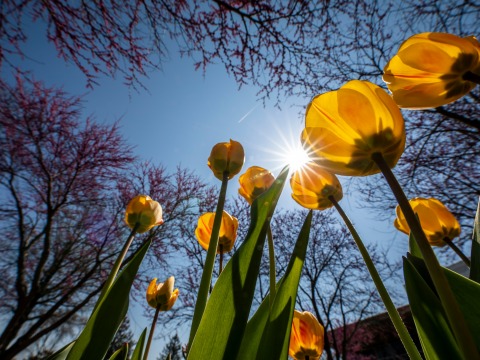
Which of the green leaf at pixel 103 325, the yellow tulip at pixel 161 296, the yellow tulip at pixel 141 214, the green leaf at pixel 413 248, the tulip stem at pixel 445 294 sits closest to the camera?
the tulip stem at pixel 445 294

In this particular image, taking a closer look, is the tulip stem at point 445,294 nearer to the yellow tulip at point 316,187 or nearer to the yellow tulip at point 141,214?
the yellow tulip at point 316,187

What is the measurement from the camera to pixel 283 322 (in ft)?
1.47

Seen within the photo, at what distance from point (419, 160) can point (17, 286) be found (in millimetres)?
7828

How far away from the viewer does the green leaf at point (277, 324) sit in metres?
0.44

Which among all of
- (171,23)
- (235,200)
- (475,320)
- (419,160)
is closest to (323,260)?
(235,200)

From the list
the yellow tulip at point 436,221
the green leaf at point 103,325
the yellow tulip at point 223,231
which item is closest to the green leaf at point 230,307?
the green leaf at point 103,325

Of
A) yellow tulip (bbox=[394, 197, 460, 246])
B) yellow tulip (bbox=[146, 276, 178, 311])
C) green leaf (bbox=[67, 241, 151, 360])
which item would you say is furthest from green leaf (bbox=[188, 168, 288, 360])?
yellow tulip (bbox=[146, 276, 178, 311])

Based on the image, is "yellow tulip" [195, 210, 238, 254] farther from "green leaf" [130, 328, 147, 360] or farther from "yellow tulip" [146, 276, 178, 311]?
"yellow tulip" [146, 276, 178, 311]

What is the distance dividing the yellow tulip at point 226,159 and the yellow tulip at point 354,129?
0.39 metres

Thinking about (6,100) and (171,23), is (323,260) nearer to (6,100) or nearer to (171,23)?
(171,23)

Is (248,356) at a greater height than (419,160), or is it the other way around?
(419,160)

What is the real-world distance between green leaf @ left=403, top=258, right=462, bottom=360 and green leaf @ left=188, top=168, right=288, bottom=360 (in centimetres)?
30

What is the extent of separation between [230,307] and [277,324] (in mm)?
80

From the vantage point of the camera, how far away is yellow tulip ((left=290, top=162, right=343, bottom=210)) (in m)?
0.75
